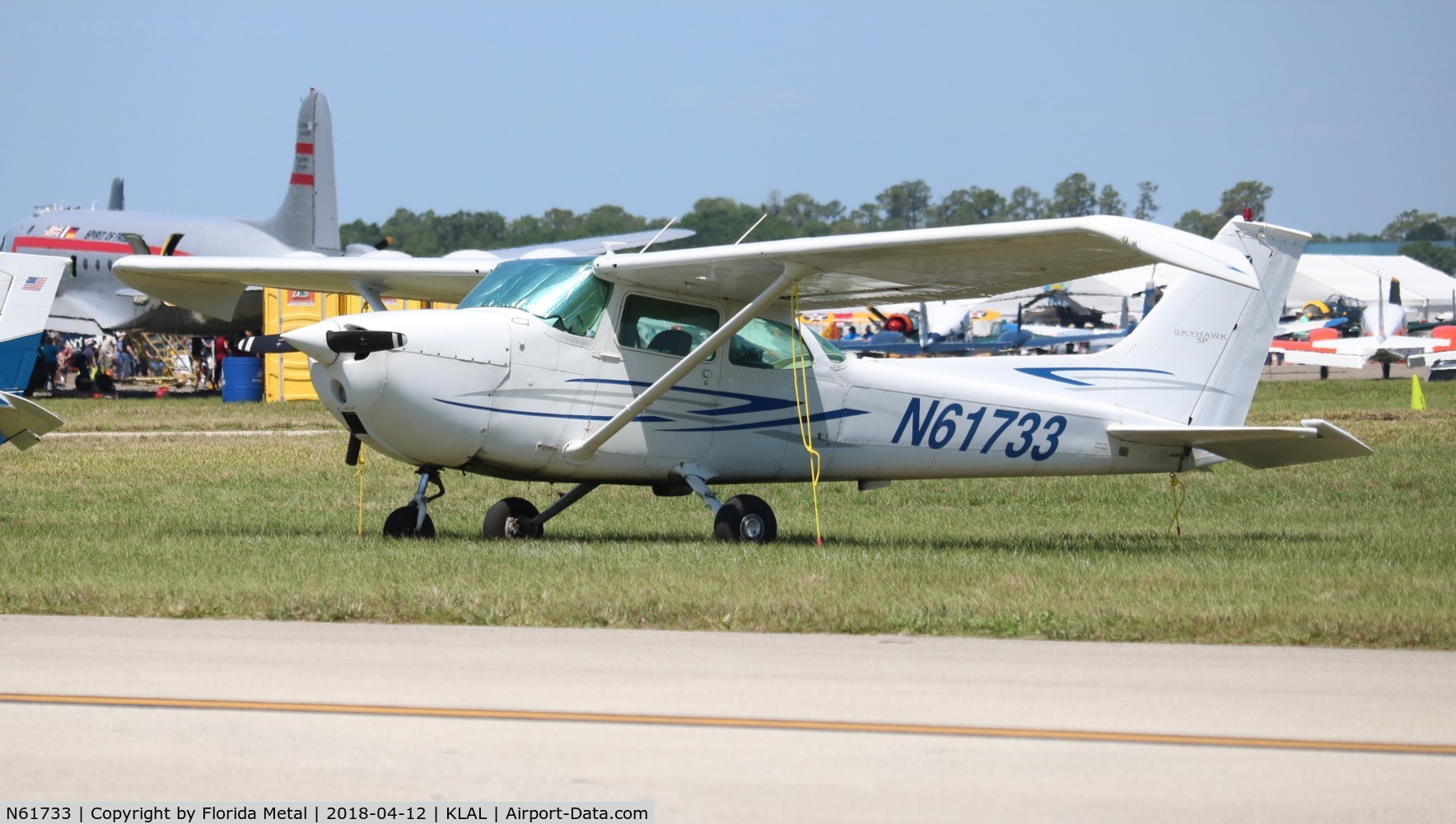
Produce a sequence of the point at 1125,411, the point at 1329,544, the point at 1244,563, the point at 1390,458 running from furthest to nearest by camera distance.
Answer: the point at 1390,458 < the point at 1125,411 < the point at 1329,544 < the point at 1244,563

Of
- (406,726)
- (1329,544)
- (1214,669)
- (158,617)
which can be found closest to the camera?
(406,726)

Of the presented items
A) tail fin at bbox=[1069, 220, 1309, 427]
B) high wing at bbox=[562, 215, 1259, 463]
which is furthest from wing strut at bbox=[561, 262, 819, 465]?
tail fin at bbox=[1069, 220, 1309, 427]

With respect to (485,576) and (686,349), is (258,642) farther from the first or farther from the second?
(686,349)

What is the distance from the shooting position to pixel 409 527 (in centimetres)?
1238

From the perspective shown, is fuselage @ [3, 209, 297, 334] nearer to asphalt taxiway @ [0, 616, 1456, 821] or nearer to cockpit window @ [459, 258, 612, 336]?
cockpit window @ [459, 258, 612, 336]

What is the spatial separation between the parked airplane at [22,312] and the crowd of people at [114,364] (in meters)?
21.6

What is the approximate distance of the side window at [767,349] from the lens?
504 inches

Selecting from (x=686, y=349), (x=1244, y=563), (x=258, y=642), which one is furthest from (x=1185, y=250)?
(x=258, y=642)

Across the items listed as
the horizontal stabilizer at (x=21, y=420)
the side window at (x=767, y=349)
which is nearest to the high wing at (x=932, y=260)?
the side window at (x=767, y=349)

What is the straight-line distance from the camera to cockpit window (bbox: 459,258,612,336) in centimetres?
1212

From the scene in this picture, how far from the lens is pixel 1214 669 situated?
24.2 ft

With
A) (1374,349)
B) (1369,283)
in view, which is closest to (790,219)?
(1369,283)

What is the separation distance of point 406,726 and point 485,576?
4018mm

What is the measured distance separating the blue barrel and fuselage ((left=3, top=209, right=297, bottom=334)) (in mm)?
4298
